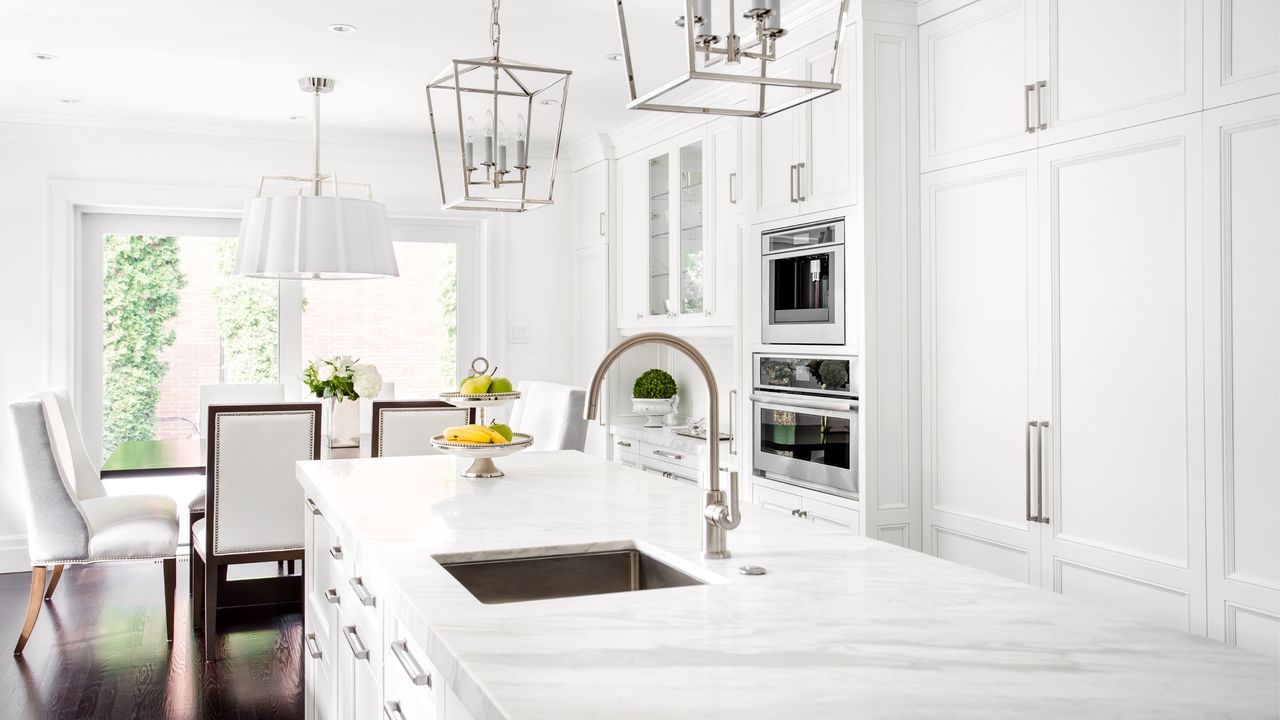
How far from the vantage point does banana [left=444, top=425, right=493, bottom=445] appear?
248cm

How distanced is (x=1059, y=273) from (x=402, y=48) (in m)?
2.58

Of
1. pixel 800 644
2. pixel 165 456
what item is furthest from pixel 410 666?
pixel 165 456

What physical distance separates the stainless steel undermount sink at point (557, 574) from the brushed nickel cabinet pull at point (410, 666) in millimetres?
182

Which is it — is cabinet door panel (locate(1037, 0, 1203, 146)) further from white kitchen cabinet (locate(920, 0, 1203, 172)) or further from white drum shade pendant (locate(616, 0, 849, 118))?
white drum shade pendant (locate(616, 0, 849, 118))

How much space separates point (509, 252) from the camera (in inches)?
230

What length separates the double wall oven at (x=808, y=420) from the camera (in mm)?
3299

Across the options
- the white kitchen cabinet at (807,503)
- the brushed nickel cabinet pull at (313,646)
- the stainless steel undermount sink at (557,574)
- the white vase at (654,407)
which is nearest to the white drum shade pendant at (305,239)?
the brushed nickel cabinet pull at (313,646)

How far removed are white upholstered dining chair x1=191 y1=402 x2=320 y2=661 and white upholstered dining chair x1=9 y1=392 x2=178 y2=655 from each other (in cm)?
23

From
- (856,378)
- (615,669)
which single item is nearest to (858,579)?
(615,669)

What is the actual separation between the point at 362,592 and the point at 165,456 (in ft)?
8.94

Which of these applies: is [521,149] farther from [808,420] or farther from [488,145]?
[808,420]

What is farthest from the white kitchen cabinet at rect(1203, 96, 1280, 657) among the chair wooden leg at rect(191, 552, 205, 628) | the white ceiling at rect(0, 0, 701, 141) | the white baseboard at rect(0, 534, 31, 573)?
the white baseboard at rect(0, 534, 31, 573)

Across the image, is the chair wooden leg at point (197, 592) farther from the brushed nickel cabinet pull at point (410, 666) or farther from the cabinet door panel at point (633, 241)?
the brushed nickel cabinet pull at point (410, 666)

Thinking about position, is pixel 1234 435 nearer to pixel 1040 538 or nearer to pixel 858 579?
pixel 1040 538
